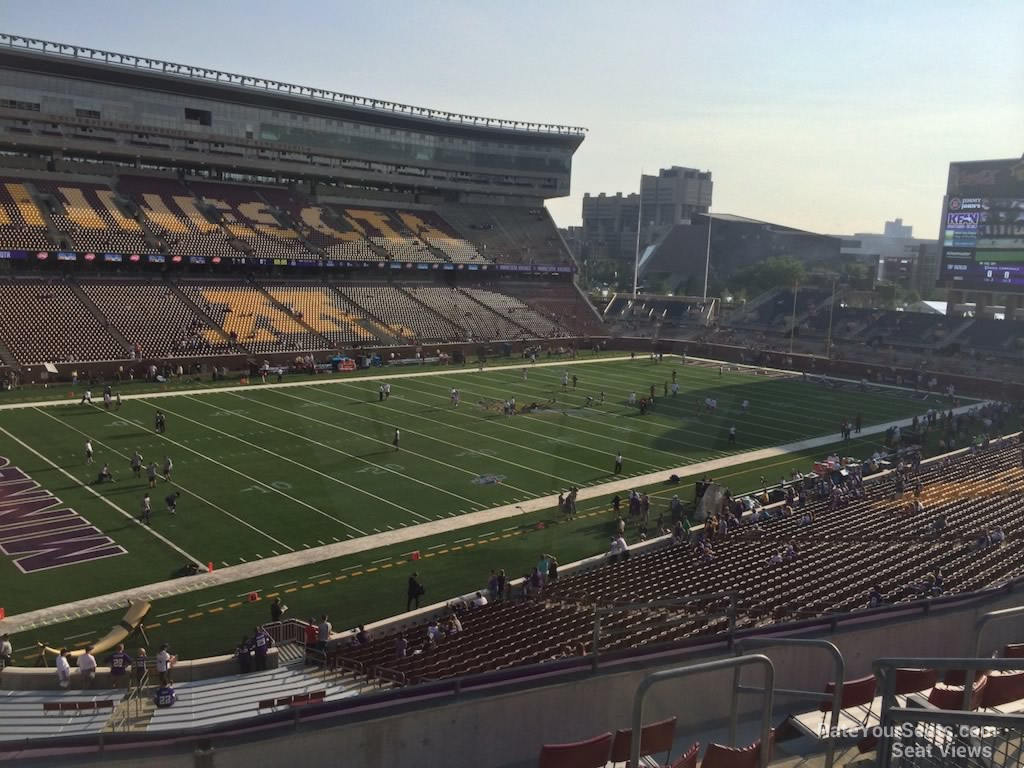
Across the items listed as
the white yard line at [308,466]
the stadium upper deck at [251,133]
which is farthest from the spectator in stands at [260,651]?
the stadium upper deck at [251,133]

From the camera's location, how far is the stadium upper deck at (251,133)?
179 feet

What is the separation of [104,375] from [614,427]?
2385cm

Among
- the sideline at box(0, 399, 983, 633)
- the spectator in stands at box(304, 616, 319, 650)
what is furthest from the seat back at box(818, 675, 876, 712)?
the sideline at box(0, 399, 983, 633)

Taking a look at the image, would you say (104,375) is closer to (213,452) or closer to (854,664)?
(213,452)

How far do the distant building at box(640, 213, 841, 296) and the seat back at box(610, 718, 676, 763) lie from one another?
128 m

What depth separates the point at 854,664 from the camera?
930cm

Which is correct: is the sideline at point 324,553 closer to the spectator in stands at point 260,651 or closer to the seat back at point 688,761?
the spectator in stands at point 260,651

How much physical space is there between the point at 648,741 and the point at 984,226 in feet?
187

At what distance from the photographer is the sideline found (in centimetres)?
1639

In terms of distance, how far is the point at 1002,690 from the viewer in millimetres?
7086

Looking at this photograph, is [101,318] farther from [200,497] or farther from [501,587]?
[501,587]

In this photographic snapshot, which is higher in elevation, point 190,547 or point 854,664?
point 854,664

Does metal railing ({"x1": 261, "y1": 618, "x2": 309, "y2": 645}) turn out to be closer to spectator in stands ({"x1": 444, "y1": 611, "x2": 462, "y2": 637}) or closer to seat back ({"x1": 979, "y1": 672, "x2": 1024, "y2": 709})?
spectator in stands ({"x1": 444, "y1": 611, "x2": 462, "y2": 637})

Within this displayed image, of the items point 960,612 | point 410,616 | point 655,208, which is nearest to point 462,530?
point 410,616
